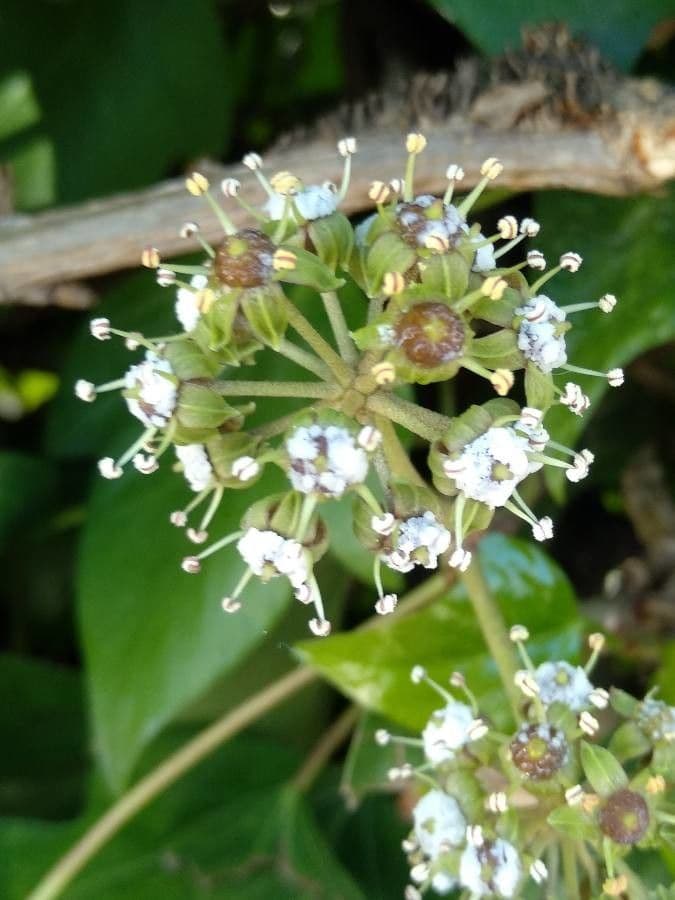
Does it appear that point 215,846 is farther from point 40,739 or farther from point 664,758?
point 664,758

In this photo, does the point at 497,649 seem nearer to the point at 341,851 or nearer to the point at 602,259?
the point at 602,259

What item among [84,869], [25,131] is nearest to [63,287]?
[25,131]

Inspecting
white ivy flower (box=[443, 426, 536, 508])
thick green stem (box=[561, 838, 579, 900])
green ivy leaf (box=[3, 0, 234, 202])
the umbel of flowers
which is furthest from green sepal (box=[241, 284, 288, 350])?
green ivy leaf (box=[3, 0, 234, 202])

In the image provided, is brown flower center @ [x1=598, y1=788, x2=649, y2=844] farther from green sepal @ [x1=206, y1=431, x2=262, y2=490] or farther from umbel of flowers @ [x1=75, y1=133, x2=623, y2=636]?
→ green sepal @ [x1=206, y1=431, x2=262, y2=490]

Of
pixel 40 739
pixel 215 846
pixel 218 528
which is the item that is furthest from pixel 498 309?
pixel 40 739

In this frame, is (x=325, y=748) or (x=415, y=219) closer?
(x=415, y=219)

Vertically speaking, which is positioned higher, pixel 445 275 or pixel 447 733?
pixel 445 275
